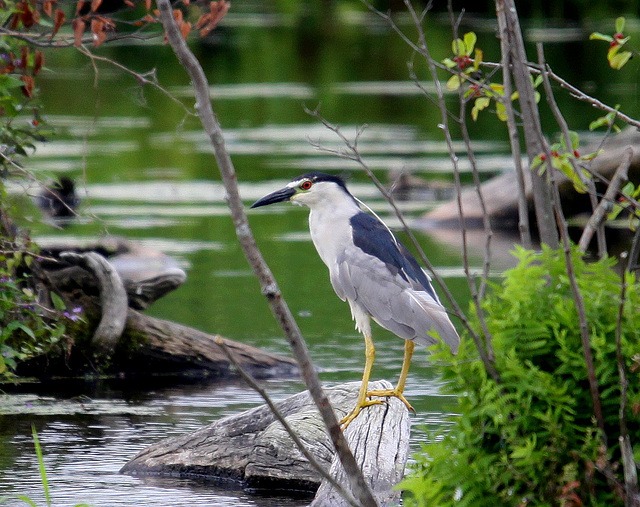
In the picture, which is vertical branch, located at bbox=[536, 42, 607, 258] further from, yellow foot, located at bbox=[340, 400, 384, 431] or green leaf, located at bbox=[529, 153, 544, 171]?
yellow foot, located at bbox=[340, 400, 384, 431]

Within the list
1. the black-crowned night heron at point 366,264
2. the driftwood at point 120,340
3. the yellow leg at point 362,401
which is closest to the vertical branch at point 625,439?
the yellow leg at point 362,401

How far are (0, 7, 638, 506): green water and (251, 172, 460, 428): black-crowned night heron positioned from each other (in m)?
0.73

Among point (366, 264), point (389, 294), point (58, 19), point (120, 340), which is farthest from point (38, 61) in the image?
point (120, 340)

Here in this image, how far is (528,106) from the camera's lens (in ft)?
12.2

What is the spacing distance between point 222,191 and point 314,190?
1226 centimetres

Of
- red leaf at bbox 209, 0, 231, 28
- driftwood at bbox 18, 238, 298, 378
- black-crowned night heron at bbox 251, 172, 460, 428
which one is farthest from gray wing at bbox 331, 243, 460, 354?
driftwood at bbox 18, 238, 298, 378

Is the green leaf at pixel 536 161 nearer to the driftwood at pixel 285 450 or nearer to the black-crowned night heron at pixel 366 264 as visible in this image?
the driftwood at pixel 285 450

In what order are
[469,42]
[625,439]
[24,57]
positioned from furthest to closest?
[24,57]
[469,42]
[625,439]

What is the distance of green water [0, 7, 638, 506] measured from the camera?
7711 millimetres

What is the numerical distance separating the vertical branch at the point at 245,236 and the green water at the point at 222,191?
347mm

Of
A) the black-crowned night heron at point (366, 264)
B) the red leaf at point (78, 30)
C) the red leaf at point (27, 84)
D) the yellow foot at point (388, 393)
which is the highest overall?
the red leaf at point (27, 84)

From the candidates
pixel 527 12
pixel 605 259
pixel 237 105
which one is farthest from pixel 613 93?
pixel 527 12

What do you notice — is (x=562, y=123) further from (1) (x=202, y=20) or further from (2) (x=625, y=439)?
(1) (x=202, y=20)

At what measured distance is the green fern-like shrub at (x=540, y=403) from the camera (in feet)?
11.2
